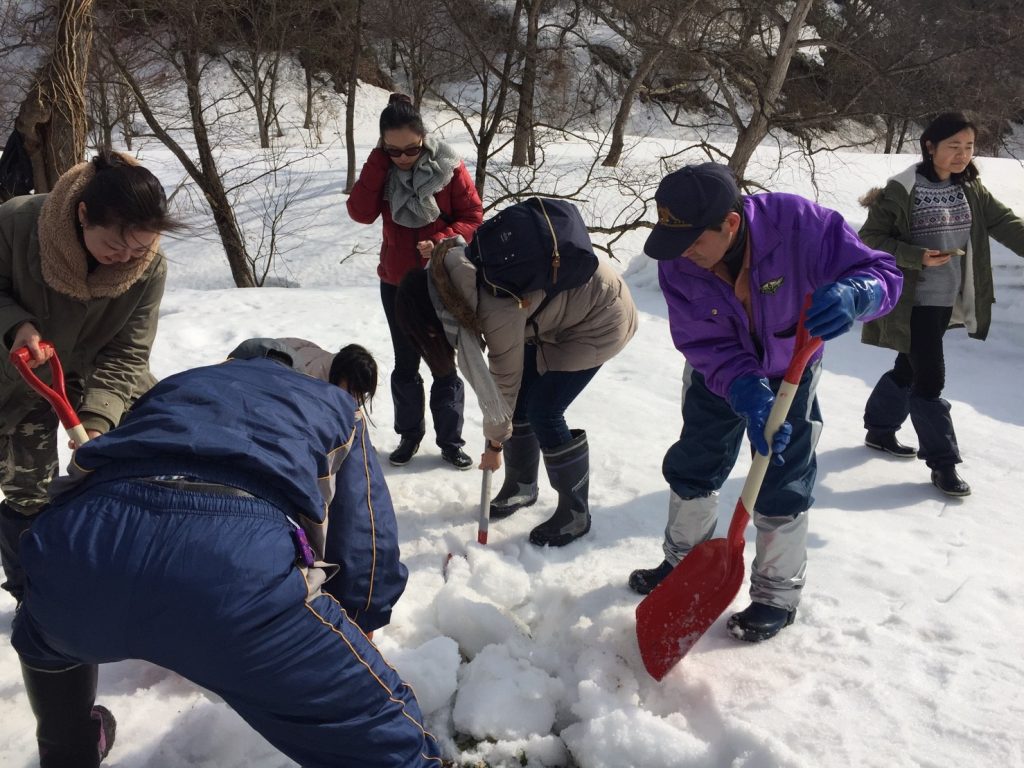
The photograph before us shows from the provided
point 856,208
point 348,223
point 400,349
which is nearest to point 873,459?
point 400,349

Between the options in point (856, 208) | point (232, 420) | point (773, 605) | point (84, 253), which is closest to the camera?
point (232, 420)

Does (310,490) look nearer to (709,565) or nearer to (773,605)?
(709,565)

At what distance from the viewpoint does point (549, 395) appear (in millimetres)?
2953

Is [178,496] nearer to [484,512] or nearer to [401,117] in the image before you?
[484,512]

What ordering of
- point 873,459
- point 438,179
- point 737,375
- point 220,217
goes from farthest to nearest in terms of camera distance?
point 220,217 < point 873,459 < point 438,179 < point 737,375

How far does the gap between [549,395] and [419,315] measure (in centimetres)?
66

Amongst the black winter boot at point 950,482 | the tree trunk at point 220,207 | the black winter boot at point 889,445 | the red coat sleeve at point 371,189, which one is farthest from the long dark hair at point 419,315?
the tree trunk at point 220,207

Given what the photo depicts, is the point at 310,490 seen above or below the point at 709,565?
above

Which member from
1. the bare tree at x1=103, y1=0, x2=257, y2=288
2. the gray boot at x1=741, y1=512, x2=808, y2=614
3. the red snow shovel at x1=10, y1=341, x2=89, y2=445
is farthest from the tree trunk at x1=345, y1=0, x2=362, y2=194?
the gray boot at x1=741, y1=512, x2=808, y2=614

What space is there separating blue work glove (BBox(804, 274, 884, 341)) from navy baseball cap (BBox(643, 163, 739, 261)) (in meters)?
0.34

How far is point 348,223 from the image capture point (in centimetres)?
1366

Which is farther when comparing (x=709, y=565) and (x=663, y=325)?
(x=663, y=325)

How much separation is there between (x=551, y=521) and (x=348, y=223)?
11.4 m

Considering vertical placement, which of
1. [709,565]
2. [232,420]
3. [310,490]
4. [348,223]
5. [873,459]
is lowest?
[348,223]
